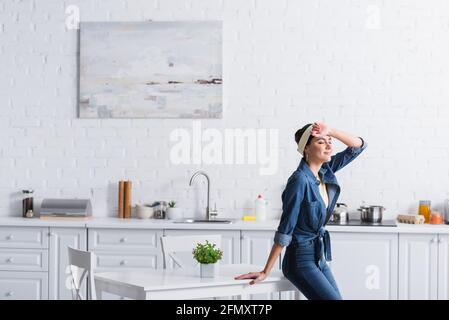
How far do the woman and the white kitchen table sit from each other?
64mm

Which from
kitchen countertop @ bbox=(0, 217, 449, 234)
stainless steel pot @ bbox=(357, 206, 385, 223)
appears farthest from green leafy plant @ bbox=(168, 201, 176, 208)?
stainless steel pot @ bbox=(357, 206, 385, 223)

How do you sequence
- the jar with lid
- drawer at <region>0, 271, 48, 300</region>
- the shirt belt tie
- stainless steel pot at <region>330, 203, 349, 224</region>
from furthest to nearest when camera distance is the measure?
the jar with lid, stainless steel pot at <region>330, 203, 349, 224</region>, drawer at <region>0, 271, 48, 300</region>, the shirt belt tie

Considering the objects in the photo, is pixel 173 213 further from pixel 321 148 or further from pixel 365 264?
pixel 321 148

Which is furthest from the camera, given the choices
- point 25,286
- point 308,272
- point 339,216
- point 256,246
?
point 339,216

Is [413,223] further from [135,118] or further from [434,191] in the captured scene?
[135,118]

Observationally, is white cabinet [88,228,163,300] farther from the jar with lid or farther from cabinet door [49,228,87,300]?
the jar with lid

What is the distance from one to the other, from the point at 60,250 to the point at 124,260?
50cm

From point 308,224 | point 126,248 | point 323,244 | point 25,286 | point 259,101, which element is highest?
point 259,101

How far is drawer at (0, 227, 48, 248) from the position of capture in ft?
20.2

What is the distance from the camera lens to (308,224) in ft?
13.8

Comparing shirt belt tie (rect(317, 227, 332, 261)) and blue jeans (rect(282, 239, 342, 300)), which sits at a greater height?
shirt belt tie (rect(317, 227, 332, 261))

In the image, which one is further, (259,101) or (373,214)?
(259,101)

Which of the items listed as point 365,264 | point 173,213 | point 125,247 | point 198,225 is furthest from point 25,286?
point 365,264

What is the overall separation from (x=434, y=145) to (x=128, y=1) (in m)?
2.83
